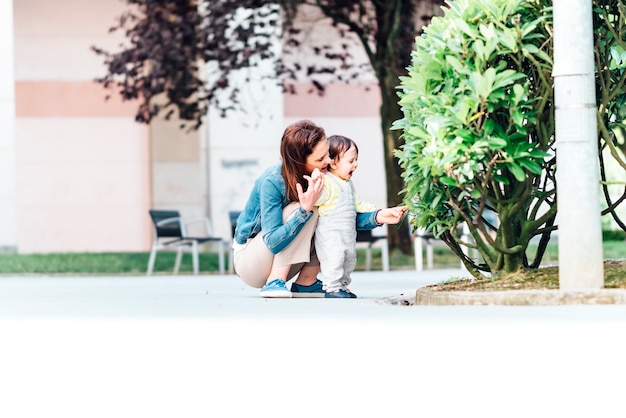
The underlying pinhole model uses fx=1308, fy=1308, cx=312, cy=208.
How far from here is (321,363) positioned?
18.8ft

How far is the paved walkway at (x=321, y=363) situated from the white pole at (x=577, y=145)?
322mm

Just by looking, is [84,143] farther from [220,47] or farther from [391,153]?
[391,153]

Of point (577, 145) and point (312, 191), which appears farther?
point (312, 191)

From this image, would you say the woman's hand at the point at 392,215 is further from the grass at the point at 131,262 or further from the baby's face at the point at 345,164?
the grass at the point at 131,262

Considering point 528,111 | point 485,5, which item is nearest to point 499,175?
point 528,111

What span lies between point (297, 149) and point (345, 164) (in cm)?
36

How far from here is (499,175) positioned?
7371 millimetres

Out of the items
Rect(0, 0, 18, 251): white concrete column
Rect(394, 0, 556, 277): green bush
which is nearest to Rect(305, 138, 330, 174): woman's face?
Rect(394, 0, 556, 277): green bush

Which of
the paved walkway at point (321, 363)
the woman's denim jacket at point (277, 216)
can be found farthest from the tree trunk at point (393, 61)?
the paved walkway at point (321, 363)

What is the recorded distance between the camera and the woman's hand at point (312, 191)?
805 centimetres

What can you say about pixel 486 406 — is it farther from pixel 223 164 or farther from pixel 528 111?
pixel 223 164

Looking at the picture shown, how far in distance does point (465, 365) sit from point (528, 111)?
7.06ft

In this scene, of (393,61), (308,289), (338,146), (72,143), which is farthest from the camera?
(72,143)

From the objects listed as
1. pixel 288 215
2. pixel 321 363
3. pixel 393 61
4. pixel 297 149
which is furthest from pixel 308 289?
pixel 393 61
